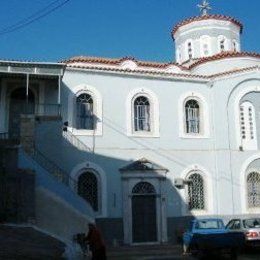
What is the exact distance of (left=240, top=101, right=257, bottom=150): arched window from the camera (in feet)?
78.7

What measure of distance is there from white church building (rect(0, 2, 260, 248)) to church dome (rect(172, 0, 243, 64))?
4547 mm

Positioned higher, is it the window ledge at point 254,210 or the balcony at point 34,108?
the balcony at point 34,108

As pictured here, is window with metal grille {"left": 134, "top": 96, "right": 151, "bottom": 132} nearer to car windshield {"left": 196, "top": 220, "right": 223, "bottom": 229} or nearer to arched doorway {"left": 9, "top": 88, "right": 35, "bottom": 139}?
arched doorway {"left": 9, "top": 88, "right": 35, "bottom": 139}

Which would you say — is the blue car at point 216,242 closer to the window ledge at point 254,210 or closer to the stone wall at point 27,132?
the stone wall at point 27,132

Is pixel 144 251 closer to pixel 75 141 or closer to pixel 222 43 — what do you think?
pixel 75 141

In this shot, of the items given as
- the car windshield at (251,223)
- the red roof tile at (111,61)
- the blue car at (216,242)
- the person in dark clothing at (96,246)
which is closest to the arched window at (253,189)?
the car windshield at (251,223)

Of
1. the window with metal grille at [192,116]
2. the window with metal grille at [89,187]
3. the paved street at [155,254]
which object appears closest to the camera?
the paved street at [155,254]

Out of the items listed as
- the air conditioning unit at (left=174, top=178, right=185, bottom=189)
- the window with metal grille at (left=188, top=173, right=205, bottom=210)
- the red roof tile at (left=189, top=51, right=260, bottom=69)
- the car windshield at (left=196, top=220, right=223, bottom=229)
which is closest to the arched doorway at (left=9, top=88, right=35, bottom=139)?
the air conditioning unit at (left=174, top=178, right=185, bottom=189)

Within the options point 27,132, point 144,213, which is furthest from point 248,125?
point 27,132

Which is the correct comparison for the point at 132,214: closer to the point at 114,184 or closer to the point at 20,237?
the point at 114,184

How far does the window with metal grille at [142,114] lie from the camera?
75.5 feet

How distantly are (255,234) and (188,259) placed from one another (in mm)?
2891

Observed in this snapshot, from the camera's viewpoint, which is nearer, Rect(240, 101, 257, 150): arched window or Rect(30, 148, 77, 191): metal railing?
Rect(30, 148, 77, 191): metal railing

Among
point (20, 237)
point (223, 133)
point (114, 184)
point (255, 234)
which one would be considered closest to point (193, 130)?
point (223, 133)
